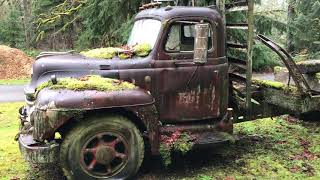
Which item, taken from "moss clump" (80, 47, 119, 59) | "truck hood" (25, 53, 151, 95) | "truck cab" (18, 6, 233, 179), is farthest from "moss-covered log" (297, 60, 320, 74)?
"moss clump" (80, 47, 119, 59)

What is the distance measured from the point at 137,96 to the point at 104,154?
89 centimetres

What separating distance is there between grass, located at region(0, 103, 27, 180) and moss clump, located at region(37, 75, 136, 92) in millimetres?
1404

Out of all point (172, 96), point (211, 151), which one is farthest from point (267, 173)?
point (172, 96)

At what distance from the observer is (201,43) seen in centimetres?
610

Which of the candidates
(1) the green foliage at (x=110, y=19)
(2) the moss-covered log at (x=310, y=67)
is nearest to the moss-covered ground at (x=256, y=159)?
(2) the moss-covered log at (x=310, y=67)

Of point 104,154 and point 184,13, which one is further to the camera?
point 184,13

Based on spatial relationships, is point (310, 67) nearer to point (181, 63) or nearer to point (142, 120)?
point (181, 63)

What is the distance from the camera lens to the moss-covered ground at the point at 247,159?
21.0ft

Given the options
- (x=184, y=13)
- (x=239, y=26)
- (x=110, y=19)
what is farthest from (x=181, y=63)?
(x=110, y=19)

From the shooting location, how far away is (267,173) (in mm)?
6441

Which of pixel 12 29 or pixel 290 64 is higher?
pixel 12 29

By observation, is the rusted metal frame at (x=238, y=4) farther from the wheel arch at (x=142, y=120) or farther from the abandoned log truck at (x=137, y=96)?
the wheel arch at (x=142, y=120)

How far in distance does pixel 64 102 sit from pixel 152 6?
246cm

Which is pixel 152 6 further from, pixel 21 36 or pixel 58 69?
pixel 21 36
